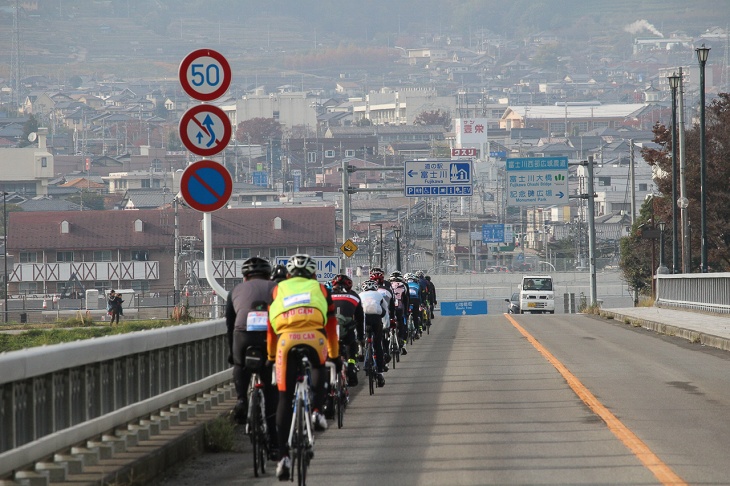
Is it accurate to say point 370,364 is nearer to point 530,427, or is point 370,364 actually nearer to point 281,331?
point 530,427

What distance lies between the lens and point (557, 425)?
1374 centimetres

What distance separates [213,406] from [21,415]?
5.98m

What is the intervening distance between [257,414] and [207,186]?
137 inches

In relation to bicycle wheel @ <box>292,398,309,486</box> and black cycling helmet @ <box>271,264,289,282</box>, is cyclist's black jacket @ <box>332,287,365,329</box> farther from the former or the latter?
bicycle wheel @ <box>292,398,309,486</box>

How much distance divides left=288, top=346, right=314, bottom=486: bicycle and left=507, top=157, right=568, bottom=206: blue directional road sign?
158 feet

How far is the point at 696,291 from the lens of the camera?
38.9 m

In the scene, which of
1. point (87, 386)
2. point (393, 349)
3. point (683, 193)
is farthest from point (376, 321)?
point (683, 193)

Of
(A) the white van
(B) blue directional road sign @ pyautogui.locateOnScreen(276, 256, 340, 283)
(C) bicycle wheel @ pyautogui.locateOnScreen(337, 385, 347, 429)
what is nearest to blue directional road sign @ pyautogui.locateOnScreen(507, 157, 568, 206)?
(A) the white van

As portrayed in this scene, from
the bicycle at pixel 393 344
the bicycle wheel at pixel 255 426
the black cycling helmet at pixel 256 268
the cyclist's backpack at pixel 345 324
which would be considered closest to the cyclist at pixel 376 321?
the cyclist's backpack at pixel 345 324

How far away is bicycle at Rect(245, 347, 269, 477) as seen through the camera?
1091cm

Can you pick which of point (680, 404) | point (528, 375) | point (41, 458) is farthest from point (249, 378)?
point (528, 375)

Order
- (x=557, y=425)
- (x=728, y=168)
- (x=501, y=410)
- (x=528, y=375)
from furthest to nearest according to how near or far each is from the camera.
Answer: (x=728, y=168)
(x=528, y=375)
(x=501, y=410)
(x=557, y=425)

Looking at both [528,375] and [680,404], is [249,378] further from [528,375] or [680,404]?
[528,375]

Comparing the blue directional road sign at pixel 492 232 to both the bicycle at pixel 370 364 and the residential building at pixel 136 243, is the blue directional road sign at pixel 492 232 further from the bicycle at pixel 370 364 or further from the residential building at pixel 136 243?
the bicycle at pixel 370 364
